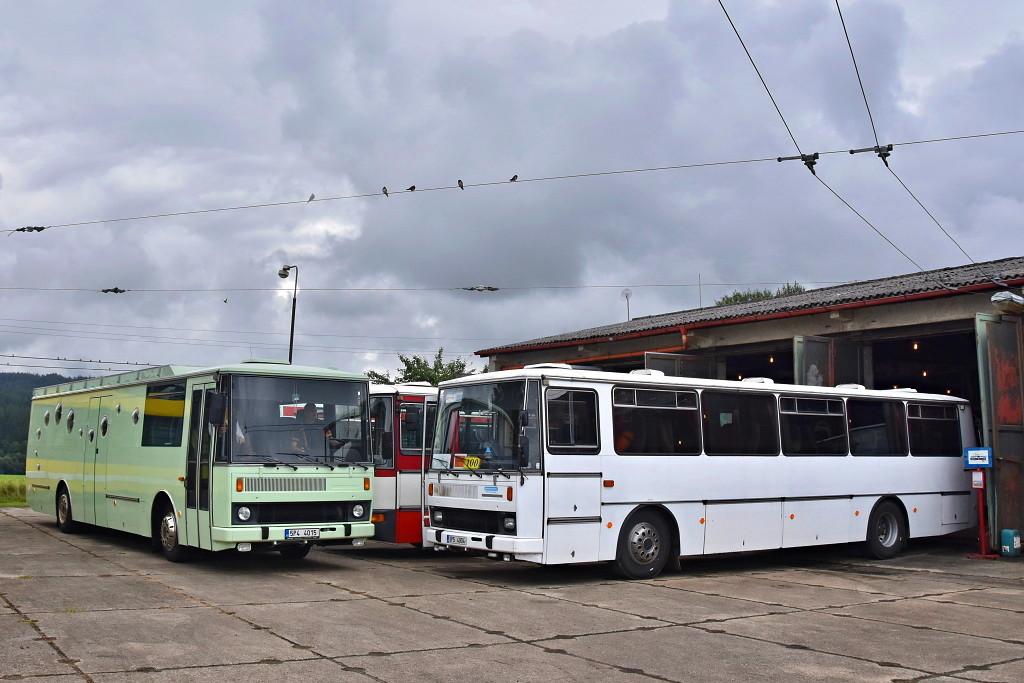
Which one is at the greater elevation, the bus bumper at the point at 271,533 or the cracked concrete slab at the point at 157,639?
the bus bumper at the point at 271,533

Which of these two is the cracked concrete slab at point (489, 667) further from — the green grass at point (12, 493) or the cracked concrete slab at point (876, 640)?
the green grass at point (12, 493)

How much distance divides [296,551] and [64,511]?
617cm

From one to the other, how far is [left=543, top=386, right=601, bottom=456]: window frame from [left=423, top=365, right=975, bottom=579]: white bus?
0.02 m

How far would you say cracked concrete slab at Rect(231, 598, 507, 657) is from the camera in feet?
29.1

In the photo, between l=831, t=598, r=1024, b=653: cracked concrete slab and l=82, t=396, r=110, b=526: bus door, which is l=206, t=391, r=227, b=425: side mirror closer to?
l=82, t=396, r=110, b=526: bus door

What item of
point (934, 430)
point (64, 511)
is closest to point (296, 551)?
point (64, 511)

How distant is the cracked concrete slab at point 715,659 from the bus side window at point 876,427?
8413 millimetres

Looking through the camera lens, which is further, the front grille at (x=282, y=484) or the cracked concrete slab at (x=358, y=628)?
the front grille at (x=282, y=484)

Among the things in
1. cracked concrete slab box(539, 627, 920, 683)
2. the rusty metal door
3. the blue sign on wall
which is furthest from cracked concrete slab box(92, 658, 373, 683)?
the rusty metal door

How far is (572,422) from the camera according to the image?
13430 millimetres

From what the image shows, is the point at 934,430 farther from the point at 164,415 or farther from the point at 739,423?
the point at 164,415

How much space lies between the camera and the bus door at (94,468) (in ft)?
56.1

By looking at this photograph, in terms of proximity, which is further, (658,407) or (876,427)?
(876,427)

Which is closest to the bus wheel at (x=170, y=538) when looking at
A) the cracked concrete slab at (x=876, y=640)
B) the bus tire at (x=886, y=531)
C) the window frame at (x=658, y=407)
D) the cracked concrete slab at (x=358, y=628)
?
the cracked concrete slab at (x=358, y=628)
